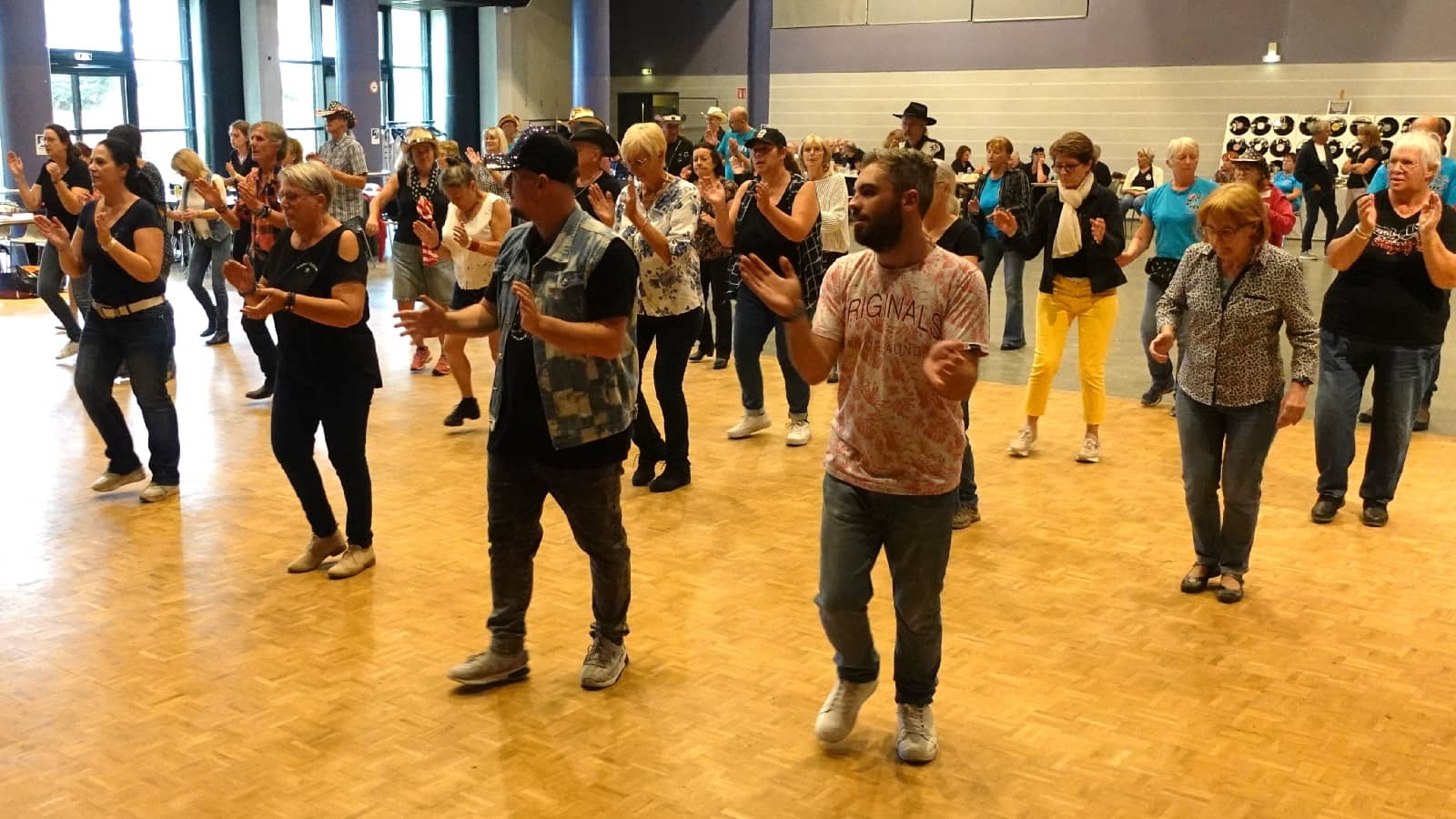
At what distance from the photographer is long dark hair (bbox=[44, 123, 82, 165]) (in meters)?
8.83

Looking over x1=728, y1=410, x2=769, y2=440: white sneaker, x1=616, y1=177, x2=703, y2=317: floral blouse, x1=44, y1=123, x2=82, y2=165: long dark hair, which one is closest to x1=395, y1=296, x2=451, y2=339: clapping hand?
x1=616, y1=177, x2=703, y2=317: floral blouse

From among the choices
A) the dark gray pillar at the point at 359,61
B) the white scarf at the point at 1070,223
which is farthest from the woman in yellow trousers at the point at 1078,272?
the dark gray pillar at the point at 359,61

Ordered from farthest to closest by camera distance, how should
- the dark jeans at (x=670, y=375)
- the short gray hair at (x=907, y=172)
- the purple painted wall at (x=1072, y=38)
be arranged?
the purple painted wall at (x=1072, y=38), the dark jeans at (x=670, y=375), the short gray hair at (x=907, y=172)

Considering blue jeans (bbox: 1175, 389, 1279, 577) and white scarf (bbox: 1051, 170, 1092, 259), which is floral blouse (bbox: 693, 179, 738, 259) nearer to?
white scarf (bbox: 1051, 170, 1092, 259)

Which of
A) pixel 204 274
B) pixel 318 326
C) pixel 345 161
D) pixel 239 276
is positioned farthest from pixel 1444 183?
pixel 204 274

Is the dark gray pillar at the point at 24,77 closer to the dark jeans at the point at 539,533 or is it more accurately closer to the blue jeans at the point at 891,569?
the dark jeans at the point at 539,533

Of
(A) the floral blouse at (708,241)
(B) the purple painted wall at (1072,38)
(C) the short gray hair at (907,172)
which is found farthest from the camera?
(B) the purple painted wall at (1072,38)

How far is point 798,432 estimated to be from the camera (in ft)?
23.4

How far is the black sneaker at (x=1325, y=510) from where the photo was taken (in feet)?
19.1

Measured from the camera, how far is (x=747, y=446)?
710 centimetres

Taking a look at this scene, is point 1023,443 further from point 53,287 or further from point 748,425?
point 53,287

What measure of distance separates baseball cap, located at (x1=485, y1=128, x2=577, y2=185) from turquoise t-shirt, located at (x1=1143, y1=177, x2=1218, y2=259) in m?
4.71

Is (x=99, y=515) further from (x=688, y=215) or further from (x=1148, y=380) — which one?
(x=1148, y=380)

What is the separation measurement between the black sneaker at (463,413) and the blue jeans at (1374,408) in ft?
15.0
